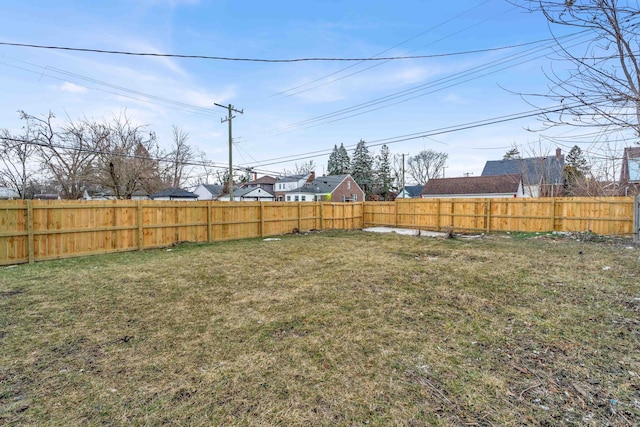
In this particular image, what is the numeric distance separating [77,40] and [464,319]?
9288 millimetres

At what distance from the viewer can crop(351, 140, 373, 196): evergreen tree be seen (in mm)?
41500

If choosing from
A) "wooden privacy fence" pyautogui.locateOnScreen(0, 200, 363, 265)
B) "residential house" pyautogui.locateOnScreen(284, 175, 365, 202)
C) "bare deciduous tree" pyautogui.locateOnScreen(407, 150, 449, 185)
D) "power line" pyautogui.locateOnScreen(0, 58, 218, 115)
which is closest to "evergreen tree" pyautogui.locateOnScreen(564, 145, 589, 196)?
"wooden privacy fence" pyautogui.locateOnScreen(0, 200, 363, 265)

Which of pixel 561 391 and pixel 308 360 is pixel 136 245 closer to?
pixel 308 360

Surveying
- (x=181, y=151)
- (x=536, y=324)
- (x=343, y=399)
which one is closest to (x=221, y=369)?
(x=343, y=399)

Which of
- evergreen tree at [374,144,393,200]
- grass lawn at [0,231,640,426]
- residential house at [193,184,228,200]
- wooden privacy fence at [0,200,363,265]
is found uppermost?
evergreen tree at [374,144,393,200]

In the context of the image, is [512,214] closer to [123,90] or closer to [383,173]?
[123,90]

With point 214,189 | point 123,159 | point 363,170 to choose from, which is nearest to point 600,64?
point 123,159

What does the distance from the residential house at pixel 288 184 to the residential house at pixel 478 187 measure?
16123mm

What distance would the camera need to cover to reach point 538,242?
853 cm

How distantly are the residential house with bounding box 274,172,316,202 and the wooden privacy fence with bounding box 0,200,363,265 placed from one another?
25754 mm

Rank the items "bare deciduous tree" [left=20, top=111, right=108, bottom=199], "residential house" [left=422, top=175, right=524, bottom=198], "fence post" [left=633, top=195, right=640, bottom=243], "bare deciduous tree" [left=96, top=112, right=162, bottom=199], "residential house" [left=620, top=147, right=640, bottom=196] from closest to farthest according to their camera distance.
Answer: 1. "residential house" [left=620, top=147, right=640, bottom=196]
2. "fence post" [left=633, top=195, right=640, bottom=243]
3. "bare deciduous tree" [left=20, top=111, right=108, bottom=199]
4. "bare deciduous tree" [left=96, top=112, right=162, bottom=199]
5. "residential house" [left=422, top=175, right=524, bottom=198]

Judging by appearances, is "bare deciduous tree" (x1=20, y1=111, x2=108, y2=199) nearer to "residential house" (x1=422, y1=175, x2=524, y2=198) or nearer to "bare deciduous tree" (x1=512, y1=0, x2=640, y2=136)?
"bare deciduous tree" (x1=512, y1=0, x2=640, y2=136)

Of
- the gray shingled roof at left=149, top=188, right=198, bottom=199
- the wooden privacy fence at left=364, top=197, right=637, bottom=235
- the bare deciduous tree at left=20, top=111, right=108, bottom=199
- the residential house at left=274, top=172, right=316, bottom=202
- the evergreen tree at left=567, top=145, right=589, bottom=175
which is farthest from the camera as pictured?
the residential house at left=274, top=172, right=316, bottom=202

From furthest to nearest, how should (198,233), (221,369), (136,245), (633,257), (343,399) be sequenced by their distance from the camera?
1. (198,233)
2. (136,245)
3. (633,257)
4. (221,369)
5. (343,399)
